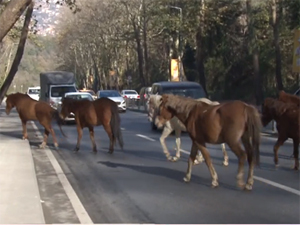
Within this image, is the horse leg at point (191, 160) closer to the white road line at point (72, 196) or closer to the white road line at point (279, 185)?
the white road line at point (279, 185)

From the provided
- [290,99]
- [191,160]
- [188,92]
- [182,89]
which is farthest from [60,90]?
[191,160]

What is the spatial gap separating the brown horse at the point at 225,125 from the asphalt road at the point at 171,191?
0.64m

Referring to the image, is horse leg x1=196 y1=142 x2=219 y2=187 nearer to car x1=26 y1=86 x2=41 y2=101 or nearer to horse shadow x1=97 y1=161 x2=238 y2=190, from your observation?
horse shadow x1=97 y1=161 x2=238 y2=190

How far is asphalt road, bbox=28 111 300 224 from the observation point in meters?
10.4

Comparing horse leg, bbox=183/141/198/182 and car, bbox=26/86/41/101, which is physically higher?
horse leg, bbox=183/141/198/182

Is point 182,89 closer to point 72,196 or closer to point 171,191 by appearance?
point 171,191

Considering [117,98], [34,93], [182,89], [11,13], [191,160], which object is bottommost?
[34,93]

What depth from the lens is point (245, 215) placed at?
1034 cm

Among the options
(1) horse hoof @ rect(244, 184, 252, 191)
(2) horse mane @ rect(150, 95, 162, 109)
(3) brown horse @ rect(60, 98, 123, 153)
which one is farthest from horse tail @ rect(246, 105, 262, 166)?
(3) brown horse @ rect(60, 98, 123, 153)

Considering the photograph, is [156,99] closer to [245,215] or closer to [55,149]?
[245,215]

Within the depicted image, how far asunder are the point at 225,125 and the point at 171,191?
1536 millimetres

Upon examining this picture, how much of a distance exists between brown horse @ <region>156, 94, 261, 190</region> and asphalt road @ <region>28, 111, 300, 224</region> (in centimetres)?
64

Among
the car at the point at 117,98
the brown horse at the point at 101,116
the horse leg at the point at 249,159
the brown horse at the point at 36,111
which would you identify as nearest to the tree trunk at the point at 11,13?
the horse leg at the point at 249,159

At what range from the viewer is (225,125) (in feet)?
40.0
